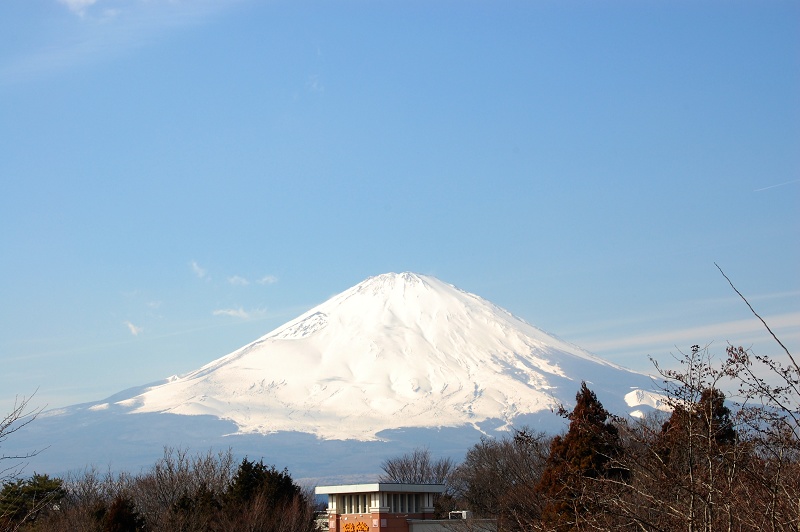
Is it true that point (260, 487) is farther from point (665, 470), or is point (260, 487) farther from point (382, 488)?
point (665, 470)

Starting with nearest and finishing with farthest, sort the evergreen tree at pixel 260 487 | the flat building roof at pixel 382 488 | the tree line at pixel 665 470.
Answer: the tree line at pixel 665 470
the evergreen tree at pixel 260 487
the flat building roof at pixel 382 488

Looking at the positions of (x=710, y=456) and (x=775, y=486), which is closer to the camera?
(x=775, y=486)

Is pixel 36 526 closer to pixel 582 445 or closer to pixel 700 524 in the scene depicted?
pixel 582 445

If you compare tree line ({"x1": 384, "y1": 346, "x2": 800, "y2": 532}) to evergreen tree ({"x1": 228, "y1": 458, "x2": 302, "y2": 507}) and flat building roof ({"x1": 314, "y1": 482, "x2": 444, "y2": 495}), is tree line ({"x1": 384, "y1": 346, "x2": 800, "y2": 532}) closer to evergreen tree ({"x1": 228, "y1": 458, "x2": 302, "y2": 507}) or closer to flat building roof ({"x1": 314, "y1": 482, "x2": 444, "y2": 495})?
flat building roof ({"x1": 314, "y1": 482, "x2": 444, "y2": 495})

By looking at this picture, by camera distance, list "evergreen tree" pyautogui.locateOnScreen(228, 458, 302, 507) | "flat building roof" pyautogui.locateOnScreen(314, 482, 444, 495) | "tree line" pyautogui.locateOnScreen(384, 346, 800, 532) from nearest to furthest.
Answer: "tree line" pyautogui.locateOnScreen(384, 346, 800, 532), "evergreen tree" pyautogui.locateOnScreen(228, 458, 302, 507), "flat building roof" pyautogui.locateOnScreen(314, 482, 444, 495)

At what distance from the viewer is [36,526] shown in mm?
37188

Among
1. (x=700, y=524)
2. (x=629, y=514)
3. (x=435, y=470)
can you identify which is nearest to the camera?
(x=629, y=514)

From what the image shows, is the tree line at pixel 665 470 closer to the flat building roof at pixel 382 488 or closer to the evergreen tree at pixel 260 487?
the flat building roof at pixel 382 488

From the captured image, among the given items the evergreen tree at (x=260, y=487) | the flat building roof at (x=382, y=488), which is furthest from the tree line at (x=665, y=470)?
the evergreen tree at (x=260, y=487)

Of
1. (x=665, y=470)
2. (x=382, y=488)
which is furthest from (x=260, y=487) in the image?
(x=665, y=470)

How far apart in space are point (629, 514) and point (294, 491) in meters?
42.5

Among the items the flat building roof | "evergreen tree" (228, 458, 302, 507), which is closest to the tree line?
the flat building roof

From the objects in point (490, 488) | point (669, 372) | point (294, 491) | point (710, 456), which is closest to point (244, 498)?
point (294, 491)

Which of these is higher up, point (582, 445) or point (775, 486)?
point (582, 445)
